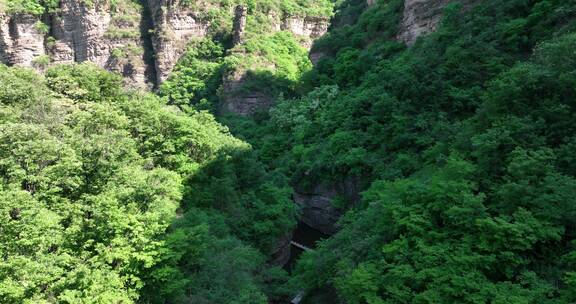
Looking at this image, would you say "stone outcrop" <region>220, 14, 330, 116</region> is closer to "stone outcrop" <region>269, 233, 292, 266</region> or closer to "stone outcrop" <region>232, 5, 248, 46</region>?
"stone outcrop" <region>232, 5, 248, 46</region>

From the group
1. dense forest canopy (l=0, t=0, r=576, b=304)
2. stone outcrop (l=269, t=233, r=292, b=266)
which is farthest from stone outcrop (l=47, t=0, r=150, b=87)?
→ stone outcrop (l=269, t=233, r=292, b=266)

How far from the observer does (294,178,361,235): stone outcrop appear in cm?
2756

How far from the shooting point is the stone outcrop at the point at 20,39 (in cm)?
5906

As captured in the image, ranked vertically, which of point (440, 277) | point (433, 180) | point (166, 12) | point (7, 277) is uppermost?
point (166, 12)

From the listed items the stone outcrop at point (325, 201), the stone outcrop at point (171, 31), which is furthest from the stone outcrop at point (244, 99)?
the stone outcrop at point (325, 201)

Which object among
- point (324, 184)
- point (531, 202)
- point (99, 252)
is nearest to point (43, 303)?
point (99, 252)

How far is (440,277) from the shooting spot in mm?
11773

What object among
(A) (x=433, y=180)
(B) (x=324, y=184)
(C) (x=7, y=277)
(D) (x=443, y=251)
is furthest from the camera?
(B) (x=324, y=184)

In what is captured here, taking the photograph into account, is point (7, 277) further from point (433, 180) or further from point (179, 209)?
point (433, 180)

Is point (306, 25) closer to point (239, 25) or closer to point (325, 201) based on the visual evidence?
point (239, 25)

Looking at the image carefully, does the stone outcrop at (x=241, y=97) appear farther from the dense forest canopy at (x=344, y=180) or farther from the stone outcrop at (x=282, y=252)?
the stone outcrop at (x=282, y=252)

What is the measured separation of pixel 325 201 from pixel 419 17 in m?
18.4

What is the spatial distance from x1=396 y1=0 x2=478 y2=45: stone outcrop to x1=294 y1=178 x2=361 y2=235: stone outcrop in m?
15.5

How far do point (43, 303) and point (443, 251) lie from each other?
12.6 m
